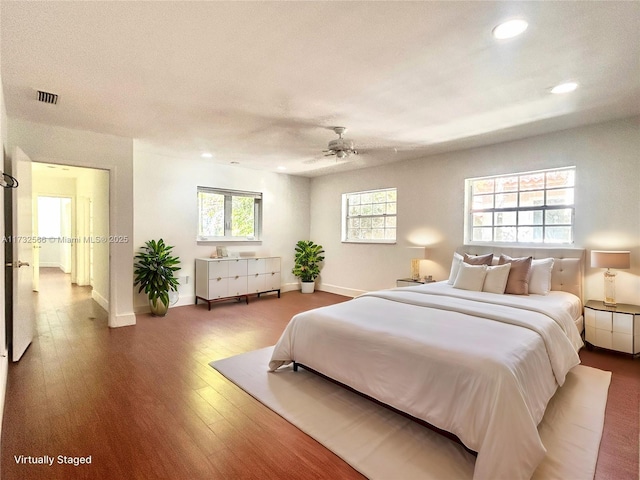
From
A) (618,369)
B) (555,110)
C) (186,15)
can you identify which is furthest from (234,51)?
(618,369)

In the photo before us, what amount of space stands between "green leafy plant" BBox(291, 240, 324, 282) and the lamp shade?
4778mm

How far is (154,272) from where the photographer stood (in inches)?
196

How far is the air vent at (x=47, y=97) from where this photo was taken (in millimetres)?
2973

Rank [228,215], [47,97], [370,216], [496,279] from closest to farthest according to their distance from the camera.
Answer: [47,97] < [496,279] < [228,215] < [370,216]

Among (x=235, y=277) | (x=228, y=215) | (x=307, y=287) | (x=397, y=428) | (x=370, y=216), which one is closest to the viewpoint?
(x=397, y=428)

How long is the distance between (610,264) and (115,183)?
5.94m

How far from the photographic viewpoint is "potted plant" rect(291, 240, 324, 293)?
7105 mm

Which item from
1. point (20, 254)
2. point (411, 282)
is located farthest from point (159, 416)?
point (411, 282)

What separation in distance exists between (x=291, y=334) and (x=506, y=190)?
374cm

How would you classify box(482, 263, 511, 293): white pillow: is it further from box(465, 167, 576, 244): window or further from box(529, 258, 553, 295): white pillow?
box(465, 167, 576, 244): window

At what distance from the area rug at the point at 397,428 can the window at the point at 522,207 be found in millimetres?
1906

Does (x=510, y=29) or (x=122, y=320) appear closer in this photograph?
(x=510, y=29)

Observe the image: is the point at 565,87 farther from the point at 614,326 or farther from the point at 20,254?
the point at 20,254

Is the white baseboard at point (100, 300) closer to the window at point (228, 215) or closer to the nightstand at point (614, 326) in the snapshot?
the window at point (228, 215)
